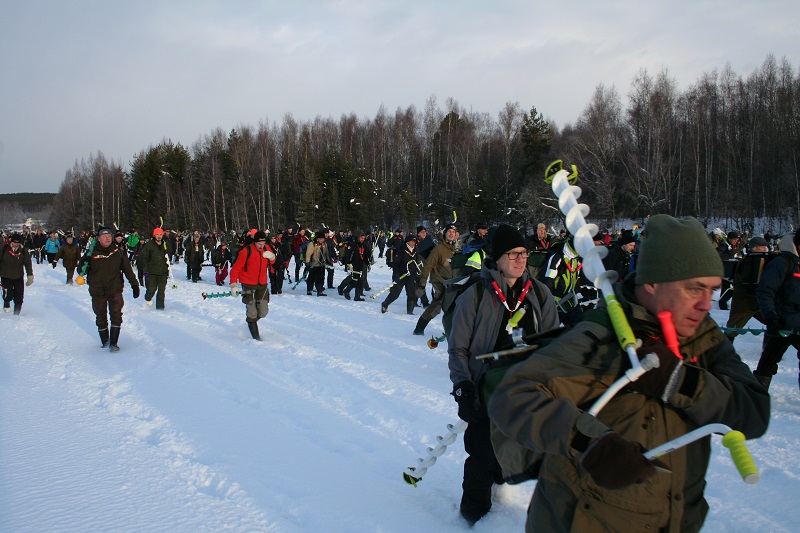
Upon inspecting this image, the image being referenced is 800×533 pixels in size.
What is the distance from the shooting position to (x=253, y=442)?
4.77m

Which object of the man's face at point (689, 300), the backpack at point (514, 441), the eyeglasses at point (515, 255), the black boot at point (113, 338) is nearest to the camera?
the man's face at point (689, 300)

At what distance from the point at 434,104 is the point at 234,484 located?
60.6 meters

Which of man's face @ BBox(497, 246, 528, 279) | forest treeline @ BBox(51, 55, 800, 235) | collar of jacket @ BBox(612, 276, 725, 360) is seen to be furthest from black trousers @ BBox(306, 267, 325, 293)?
forest treeline @ BBox(51, 55, 800, 235)

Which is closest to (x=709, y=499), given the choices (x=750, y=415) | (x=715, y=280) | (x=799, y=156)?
(x=750, y=415)

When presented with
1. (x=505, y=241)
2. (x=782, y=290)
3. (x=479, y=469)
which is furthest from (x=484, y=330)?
(x=782, y=290)

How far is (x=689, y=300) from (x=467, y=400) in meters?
1.84

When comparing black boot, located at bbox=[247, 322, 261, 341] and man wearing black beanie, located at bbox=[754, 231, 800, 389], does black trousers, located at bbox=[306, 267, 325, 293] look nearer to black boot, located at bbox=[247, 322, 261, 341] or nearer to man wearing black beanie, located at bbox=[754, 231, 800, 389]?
black boot, located at bbox=[247, 322, 261, 341]

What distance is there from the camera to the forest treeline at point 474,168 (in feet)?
123

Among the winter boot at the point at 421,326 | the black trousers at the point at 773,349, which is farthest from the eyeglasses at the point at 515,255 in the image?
the winter boot at the point at 421,326

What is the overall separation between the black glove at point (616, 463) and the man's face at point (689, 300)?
1.42 feet

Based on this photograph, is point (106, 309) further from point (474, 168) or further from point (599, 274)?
point (474, 168)

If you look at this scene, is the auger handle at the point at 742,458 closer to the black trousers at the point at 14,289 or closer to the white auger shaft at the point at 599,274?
the white auger shaft at the point at 599,274

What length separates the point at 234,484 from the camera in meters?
3.97

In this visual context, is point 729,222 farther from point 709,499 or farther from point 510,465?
point 510,465
